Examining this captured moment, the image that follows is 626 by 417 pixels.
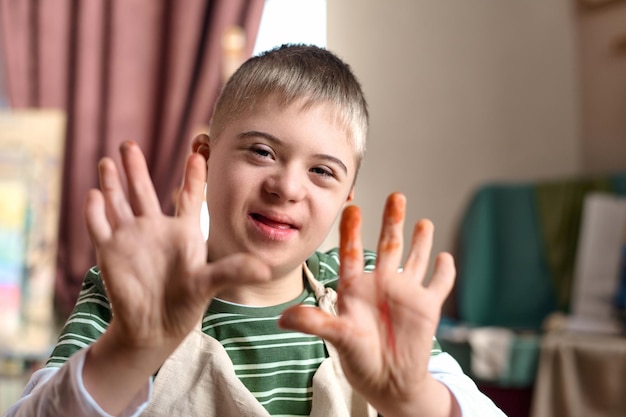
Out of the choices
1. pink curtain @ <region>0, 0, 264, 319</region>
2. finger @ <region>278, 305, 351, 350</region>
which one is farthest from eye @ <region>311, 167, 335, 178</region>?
pink curtain @ <region>0, 0, 264, 319</region>

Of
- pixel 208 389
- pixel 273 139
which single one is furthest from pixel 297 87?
pixel 208 389

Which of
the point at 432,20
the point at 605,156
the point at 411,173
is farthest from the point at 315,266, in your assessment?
the point at 605,156

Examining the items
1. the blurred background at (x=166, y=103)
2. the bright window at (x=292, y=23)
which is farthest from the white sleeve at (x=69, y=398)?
the blurred background at (x=166, y=103)

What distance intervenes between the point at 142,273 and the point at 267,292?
0.25 m

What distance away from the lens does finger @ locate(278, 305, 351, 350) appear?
500mm

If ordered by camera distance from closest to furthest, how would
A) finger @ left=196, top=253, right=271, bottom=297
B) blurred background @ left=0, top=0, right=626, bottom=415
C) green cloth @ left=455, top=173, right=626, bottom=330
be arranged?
finger @ left=196, top=253, right=271, bottom=297 < blurred background @ left=0, top=0, right=626, bottom=415 < green cloth @ left=455, top=173, right=626, bottom=330

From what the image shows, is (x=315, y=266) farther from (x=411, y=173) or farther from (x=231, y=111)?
(x=411, y=173)

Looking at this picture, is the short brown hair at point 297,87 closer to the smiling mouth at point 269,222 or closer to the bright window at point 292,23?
the smiling mouth at point 269,222

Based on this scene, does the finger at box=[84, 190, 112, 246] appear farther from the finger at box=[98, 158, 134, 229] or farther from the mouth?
the mouth

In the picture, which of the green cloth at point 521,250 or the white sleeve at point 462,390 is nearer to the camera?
the white sleeve at point 462,390

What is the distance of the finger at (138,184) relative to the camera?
532mm

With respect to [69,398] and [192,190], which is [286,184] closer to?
[192,190]

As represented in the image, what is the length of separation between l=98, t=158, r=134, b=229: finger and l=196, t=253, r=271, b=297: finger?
8cm

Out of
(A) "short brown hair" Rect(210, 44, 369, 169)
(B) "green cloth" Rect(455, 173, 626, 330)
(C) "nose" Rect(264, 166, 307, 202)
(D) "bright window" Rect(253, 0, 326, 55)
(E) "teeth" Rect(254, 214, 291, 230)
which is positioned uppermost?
(D) "bright window" Rect(253, 0, 326, 55)
